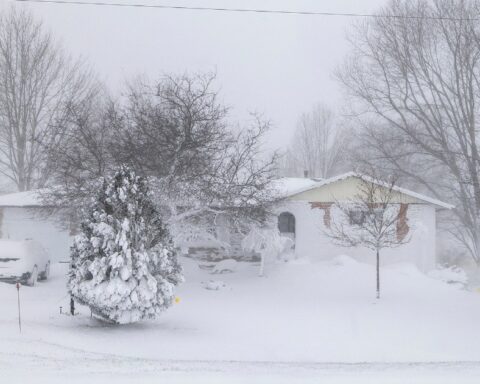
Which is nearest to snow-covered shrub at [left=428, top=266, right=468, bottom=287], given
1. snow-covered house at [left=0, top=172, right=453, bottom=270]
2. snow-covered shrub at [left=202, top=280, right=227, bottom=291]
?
snow-covered house at [left=0, top=172, right=453, bottom=270]

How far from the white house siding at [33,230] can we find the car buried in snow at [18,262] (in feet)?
24.1

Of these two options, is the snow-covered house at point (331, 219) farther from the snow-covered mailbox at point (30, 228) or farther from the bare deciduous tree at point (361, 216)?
the snow-covered mailbox at point (30, 228)

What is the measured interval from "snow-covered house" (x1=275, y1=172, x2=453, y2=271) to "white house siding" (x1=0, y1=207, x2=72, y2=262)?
33.0ft

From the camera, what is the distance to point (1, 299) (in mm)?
14469

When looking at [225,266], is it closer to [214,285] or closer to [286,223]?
[286,223]

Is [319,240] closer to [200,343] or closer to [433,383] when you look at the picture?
[200,343]

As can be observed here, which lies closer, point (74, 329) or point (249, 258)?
point (74, 329)

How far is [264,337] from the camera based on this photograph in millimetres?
12070

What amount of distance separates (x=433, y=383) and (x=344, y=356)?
2.56 meters

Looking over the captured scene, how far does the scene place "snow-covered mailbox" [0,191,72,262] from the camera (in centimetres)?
2588

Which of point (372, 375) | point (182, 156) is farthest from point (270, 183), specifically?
point (372, 375)

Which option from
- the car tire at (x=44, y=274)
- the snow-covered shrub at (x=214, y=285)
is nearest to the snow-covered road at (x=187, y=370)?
the snow-covered shrub at (x=214, y=285)

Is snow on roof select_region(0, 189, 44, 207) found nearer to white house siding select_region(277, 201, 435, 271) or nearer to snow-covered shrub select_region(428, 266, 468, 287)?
white house siding select_region(277, 201, 435, 271)

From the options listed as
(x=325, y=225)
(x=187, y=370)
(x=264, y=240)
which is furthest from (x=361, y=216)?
(x=187, y=370)
